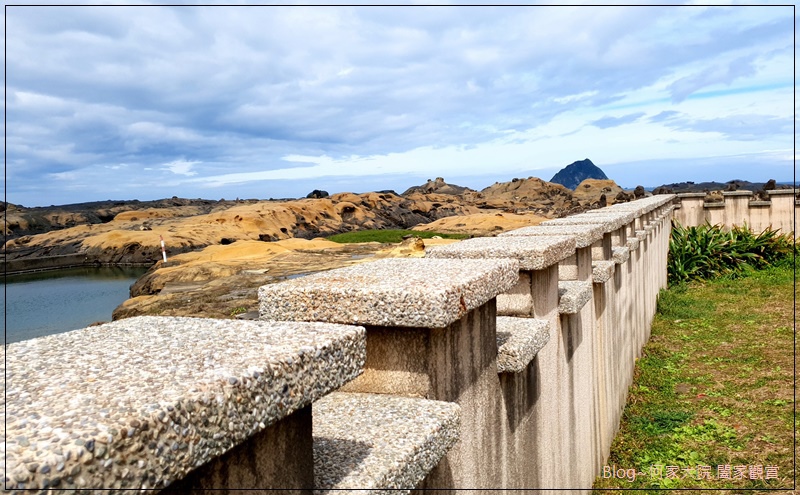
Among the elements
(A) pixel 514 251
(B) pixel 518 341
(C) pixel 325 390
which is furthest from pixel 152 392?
(A) pixel 514 251

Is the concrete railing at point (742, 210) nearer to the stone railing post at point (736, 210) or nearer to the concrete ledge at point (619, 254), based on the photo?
the stone railing post at point (736, 210)

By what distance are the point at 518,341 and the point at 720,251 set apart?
45.2 ft

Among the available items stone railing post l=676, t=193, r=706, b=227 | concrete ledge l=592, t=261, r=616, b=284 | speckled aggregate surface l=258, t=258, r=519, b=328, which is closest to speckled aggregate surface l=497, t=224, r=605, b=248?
concrete ledge l=592, t=261, r=616, b=284

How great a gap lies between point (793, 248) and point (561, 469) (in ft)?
43.5

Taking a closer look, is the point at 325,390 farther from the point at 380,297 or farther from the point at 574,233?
the point at 574,233

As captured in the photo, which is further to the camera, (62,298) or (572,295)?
(62,298)

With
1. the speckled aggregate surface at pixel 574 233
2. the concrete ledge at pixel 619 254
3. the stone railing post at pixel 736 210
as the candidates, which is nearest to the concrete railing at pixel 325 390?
the speckled aggregate surface at pixel 574 233

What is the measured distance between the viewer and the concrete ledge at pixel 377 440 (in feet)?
4.32

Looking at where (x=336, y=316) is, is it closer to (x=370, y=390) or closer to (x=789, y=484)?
(x=370, y=390)

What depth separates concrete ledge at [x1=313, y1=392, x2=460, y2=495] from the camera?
1.32m

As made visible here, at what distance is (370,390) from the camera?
71.9 inches

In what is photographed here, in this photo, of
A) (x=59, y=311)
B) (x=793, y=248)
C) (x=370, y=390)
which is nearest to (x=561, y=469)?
(x=370, y=390)

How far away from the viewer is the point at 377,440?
1.49m

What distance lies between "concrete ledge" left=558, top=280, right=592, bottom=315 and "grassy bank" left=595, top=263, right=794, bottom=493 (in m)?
1.82
